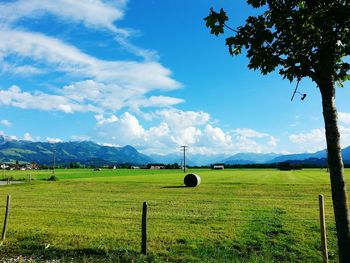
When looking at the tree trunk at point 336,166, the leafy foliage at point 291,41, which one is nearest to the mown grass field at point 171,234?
the tree trunk at point 336,166

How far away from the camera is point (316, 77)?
27.1 ft

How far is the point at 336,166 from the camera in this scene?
26.6 ft

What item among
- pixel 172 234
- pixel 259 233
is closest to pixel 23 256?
pixel 172 234

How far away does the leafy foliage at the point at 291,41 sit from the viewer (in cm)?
773

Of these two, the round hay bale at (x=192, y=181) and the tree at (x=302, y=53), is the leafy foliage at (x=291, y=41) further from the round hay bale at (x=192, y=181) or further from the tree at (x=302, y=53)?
the round hay bale at (x=192, y=181)

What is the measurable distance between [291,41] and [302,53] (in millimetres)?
368

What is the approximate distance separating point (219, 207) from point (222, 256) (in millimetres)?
13854

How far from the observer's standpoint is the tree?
7.88 m

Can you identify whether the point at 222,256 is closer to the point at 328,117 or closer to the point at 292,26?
the point at 328,117

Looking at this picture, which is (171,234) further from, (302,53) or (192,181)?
(192,181)

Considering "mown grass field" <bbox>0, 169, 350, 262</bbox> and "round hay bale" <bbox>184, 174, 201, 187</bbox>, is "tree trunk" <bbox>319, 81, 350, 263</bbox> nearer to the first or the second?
"mown grass field" <bbox>0, 169, 350, 262</bbox>

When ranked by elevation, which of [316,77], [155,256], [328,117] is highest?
[316,77]

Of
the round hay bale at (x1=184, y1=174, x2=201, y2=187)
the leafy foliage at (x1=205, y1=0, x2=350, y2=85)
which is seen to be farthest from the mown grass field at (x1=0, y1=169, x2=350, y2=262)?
the round hay bale at (x1=184, y1=174, x2=201, y2=187)

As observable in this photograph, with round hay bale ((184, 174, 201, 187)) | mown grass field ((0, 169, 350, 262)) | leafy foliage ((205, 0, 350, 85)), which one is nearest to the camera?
leafy foliage ((205, 0, 350, 85))
